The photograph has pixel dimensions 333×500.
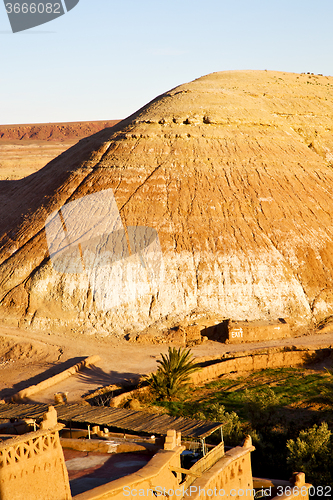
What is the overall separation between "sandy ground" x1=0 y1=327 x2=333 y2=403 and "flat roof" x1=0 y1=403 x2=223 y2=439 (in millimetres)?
4552

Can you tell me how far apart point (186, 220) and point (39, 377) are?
10129 millimetres

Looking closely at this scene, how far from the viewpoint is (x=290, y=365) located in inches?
749

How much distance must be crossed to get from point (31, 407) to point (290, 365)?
1079cm

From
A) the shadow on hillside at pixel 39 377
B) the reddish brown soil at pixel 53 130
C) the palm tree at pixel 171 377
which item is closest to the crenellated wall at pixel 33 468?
the palm tree at pixel 171 377

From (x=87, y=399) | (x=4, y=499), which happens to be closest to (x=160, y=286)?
(x=87, y=399)

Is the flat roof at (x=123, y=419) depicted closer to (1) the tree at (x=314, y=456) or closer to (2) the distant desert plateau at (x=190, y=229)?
(1) the tree at (x=314, y=456)

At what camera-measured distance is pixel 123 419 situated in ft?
34.4

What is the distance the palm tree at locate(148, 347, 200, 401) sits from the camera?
15828 millimetres

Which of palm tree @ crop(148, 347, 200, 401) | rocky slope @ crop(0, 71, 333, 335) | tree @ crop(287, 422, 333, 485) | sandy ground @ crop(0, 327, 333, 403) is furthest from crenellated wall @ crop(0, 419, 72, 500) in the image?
rocky slope @ crop(0, 71, 333, 335)

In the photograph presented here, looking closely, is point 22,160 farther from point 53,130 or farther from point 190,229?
point 53,130

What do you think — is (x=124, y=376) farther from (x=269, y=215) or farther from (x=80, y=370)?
(x=269, y=215)

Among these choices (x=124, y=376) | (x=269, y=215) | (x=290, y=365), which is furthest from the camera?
(x=269, y=215)

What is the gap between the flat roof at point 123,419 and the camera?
9641mm

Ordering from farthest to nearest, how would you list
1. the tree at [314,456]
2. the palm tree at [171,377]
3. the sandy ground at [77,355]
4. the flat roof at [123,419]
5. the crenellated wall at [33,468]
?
the sandy ground at [77,355]
the palm tree at [171,377]
the tree at [314,456]
the flat roof at [123,419]
the crenellated wall at [33,468]
